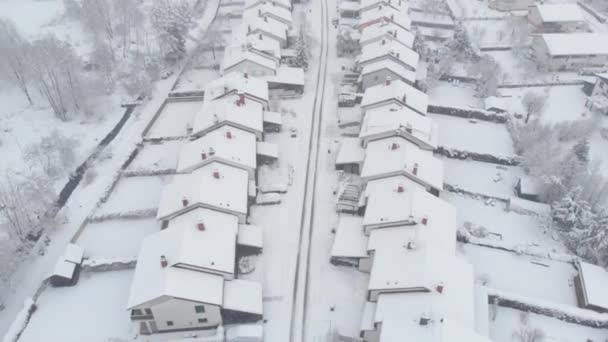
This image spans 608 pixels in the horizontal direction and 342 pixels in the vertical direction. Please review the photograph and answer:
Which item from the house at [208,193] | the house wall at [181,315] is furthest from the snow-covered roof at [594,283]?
the house wall at [181,315]

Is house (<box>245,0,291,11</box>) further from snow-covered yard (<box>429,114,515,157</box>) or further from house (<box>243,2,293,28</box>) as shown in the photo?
snow-covered yard (<box>429,114,515,157</box>)

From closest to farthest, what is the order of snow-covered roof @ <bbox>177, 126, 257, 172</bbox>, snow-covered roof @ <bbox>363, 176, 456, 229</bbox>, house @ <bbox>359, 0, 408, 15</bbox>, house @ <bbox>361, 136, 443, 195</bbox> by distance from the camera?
snow-covered roof @ <bbox>363, 176, 456, 229</bbox>, house @ <bbox>361, 136, 443, 195</bbox>, snow-covered roof @ <bbox>177, 126, 257, 172</bbox>, house @ <bbox>359, 0, 408, 15</bbox>

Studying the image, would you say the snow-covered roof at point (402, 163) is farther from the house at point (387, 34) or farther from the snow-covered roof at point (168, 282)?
the house at point (387, 34)

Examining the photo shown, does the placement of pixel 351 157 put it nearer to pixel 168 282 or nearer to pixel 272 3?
pixel 168 282

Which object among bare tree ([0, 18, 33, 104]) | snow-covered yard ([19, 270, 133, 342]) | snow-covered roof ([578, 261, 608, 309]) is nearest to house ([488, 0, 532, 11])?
snow-covered roof ([578, 261, 608, 309])

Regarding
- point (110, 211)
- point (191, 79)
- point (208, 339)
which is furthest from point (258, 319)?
point (191, 79)

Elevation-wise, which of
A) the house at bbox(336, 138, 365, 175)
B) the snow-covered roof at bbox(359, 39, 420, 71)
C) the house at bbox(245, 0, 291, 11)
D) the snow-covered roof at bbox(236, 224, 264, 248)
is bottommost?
the snow-covered roof at bbox(236, 224, 264, 248)
